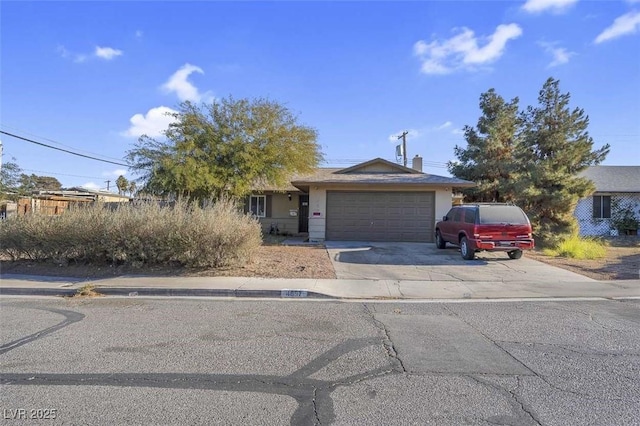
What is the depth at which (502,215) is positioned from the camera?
516 inches

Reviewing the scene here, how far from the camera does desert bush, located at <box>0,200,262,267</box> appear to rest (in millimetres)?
10484

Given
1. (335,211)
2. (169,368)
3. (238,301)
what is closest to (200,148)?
(335,211)

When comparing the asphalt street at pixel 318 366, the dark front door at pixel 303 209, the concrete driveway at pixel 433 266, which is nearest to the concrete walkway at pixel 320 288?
the concrete driveway at pixel 433 266

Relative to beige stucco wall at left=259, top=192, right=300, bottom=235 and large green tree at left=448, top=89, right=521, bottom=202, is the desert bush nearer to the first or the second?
beige stucco wall at left=259, top=192, right=300, bottom=235

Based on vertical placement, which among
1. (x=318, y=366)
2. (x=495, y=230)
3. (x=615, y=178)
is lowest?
(x=318, y=366)

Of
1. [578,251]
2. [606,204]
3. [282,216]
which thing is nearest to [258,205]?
[282,216]

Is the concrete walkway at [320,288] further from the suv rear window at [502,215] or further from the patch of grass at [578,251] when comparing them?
the patch of grass at [578,251]

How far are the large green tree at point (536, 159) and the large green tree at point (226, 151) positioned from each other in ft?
33.0

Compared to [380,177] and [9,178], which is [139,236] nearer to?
[380,177]

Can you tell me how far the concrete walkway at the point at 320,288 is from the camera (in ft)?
28.1

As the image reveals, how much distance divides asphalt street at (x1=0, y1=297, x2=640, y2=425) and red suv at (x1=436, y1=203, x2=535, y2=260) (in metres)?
5.57

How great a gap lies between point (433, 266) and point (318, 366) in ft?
28.1

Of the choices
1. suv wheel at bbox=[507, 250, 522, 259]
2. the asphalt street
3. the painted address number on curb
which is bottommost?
the asphalt street

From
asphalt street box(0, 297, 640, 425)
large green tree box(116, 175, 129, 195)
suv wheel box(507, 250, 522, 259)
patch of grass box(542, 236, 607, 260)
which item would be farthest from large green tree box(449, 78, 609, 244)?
large green tree box(116, 175, 129, 195)
